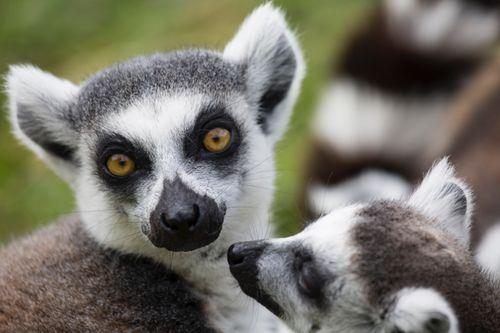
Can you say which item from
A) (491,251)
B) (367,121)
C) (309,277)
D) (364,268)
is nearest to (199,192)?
(309,277)

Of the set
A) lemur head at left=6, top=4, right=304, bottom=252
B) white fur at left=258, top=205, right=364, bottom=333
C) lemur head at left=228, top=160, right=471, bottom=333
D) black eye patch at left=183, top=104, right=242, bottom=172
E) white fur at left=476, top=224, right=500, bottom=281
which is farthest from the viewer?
white fur at left=476, top=224, right=500, bottom=281

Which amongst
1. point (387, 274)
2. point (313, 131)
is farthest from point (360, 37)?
point (387, 274)

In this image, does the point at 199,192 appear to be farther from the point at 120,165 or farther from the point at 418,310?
the point at 418,310

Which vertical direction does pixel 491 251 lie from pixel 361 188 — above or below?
above

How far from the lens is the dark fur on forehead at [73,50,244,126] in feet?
10.7

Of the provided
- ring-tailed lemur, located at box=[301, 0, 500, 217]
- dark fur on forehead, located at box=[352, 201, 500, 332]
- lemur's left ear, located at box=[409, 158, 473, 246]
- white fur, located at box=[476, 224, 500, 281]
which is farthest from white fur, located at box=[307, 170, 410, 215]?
dark fur on forehead, located at box=[352, 201, 500, 332]

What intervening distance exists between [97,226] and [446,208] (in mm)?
1234

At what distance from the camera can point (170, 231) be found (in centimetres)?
293

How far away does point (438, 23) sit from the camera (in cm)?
458

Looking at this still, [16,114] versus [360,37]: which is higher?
[360,37]

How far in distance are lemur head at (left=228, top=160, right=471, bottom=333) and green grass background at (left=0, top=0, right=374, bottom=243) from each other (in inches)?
108

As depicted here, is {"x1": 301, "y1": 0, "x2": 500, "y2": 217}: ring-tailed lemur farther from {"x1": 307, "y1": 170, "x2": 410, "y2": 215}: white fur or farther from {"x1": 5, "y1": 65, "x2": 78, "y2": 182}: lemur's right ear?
{"x1": 5, "y1": 65, "x2": 78, "y2": 182}: lemur's right ear

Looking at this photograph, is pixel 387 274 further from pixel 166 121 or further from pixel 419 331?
pixel 166 121

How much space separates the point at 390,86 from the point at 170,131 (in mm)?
1745
